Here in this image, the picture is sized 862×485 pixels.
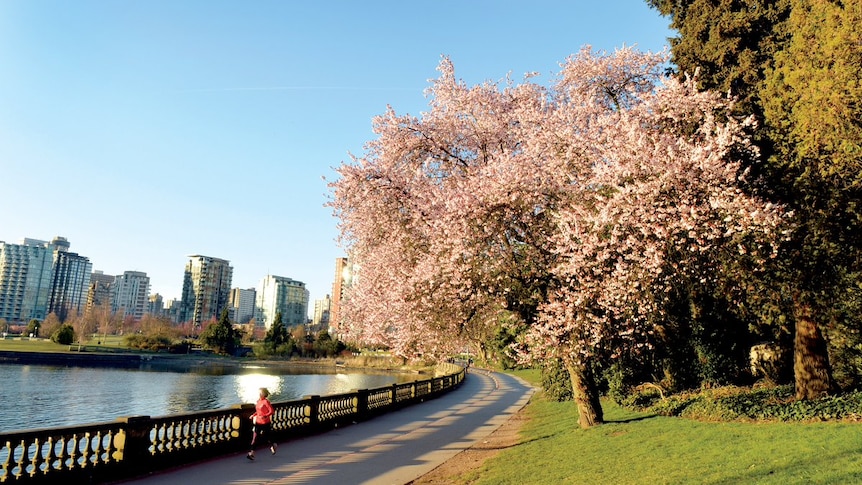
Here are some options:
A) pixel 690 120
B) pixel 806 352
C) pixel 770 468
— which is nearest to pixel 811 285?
pixel 806 352

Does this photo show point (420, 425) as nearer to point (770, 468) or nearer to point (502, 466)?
point (502, 466)

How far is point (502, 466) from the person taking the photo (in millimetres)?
12492

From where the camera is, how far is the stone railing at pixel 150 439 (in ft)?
31.4

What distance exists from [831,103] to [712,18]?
20.9ft

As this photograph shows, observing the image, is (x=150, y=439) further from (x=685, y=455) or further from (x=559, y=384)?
(x=559, y=384)

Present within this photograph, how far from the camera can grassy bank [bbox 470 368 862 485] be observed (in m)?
8.49

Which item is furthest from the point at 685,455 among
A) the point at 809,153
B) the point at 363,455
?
the point at 809,153

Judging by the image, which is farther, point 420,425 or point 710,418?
point 420,425

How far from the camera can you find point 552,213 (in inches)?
559

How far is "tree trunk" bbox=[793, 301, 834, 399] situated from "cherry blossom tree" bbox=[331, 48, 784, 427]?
336 centimetres

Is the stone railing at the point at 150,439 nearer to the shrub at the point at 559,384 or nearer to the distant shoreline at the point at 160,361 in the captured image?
the shrub at the point at 559,384

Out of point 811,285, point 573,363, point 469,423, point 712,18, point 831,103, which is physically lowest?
point 469,423

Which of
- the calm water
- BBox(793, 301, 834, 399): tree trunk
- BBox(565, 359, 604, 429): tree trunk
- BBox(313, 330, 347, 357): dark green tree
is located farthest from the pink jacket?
BBox(313, 330, 347, 357): dark green tree

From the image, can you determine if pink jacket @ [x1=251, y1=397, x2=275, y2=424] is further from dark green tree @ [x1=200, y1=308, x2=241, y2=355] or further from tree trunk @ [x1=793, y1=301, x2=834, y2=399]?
dark green tree @ [x1=200, y1=308, x2=241, y2=355]
